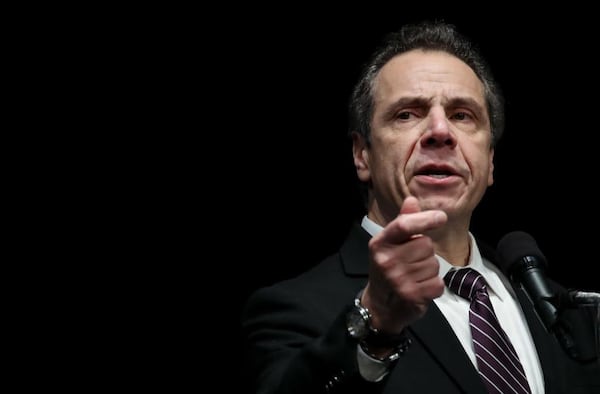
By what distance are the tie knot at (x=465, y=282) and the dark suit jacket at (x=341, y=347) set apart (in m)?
0.16

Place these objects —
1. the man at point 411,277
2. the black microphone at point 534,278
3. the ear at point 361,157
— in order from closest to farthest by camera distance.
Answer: the man at point 411,277 < the black microphone at point 534,278 < the ear at point 361,157

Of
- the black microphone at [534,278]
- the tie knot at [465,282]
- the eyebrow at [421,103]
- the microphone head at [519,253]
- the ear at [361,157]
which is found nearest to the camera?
the black microphone at [534,278]

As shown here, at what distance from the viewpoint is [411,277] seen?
1.75 meters

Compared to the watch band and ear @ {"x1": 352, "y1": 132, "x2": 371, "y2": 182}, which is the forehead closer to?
ear @ {"x1": 352, "y1": 132, "x2": 371, "y2": 182}

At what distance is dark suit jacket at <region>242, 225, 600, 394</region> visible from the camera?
184 centimetres

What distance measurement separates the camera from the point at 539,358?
2.36m

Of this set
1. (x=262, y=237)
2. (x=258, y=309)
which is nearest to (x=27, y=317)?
(x=262, y=237)

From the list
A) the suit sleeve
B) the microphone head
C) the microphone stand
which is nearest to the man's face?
the microphone head

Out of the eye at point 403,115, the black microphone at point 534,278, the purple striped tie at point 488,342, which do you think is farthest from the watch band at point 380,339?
the eye at point 403,115

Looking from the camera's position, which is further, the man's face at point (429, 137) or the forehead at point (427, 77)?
the forehead at point (427, 77)

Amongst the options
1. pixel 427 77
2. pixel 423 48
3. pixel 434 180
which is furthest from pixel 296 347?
pixel 423 48

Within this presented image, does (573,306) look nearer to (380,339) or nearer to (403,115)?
(380,339)

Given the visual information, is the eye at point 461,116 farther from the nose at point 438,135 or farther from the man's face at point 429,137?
the nose at point 438,135

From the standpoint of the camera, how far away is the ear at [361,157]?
2703 mm
